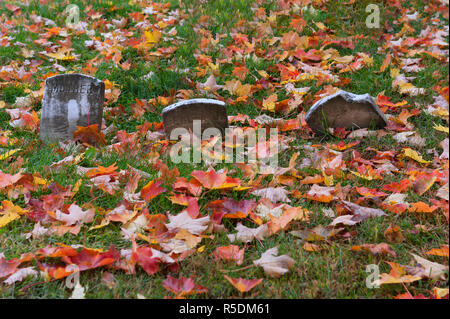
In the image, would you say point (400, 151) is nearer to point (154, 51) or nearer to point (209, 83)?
point (209, 83)

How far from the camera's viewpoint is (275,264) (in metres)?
1.80

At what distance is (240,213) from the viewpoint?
213cm

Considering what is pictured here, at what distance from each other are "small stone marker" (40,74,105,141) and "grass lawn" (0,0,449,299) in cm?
17

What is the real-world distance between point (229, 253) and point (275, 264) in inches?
7.8

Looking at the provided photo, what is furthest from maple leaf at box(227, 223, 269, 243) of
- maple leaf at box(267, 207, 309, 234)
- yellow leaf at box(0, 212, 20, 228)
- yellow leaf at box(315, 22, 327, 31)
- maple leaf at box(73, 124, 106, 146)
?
yellow leaf at box(315, 22, 327, 31)

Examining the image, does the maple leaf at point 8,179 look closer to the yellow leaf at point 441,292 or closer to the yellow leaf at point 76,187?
the yellow leaf at point 76,187

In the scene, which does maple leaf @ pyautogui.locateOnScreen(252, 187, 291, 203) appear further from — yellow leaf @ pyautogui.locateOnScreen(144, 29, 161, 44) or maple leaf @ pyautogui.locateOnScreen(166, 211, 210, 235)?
yellow leaf @ pyautogui.locateOnScreen(144, 29, 161, 44)

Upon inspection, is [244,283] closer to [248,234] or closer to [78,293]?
[248,234]

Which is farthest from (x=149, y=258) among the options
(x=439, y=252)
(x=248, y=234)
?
(x=439, y=252)

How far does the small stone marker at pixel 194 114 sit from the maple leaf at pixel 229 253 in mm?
1361

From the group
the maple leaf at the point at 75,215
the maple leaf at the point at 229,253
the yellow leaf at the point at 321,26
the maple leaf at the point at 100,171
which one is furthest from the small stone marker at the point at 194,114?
the yellow leaf at the point at 321,26

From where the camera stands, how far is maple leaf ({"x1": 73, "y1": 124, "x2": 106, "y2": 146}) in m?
3.10
